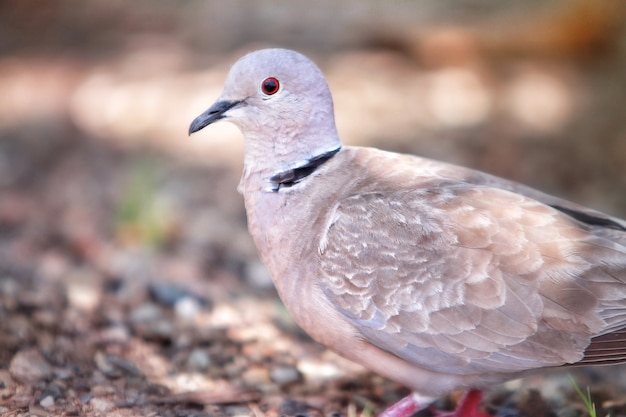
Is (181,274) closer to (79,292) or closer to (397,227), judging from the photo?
(79,292)

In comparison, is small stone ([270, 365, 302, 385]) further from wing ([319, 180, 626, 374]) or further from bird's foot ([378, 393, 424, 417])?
wing ([319, 180, 626, 374])

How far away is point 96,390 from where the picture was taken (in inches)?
152

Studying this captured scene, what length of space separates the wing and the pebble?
1.53m

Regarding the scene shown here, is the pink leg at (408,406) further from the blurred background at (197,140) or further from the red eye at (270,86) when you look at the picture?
the red eye at (270,86)

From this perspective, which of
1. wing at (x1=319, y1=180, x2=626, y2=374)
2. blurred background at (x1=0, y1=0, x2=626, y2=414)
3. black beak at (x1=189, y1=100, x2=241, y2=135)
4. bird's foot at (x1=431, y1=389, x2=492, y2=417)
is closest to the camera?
wing at (x1=319, y1=180, x2=626, y2=374)

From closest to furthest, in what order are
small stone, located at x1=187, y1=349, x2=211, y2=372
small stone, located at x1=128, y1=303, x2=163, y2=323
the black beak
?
the black beak < small stone, located at x1=187, y1=349, x2=211, y2=372 < small stone, located at x1=128, y1=303, x2=163, y2=323

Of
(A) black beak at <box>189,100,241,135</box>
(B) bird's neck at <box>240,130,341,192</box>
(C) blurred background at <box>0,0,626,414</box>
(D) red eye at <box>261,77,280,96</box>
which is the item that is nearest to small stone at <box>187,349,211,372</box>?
(C) blurred background at <box>0,0,626,414</box>

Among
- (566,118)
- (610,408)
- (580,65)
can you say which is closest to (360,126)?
(566,118)

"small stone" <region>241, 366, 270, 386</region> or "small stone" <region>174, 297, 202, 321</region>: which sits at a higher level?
"small stone" <region>174, 297, 202, 321</region>

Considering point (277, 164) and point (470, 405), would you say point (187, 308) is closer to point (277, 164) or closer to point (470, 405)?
point (277, 164)

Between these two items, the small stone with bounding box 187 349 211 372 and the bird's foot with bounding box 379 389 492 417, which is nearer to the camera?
the bird's foot with bounding box 379 389 492 417

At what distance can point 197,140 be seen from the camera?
745 cm

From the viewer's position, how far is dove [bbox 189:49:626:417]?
3330 mm

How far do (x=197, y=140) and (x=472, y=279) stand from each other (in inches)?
179
